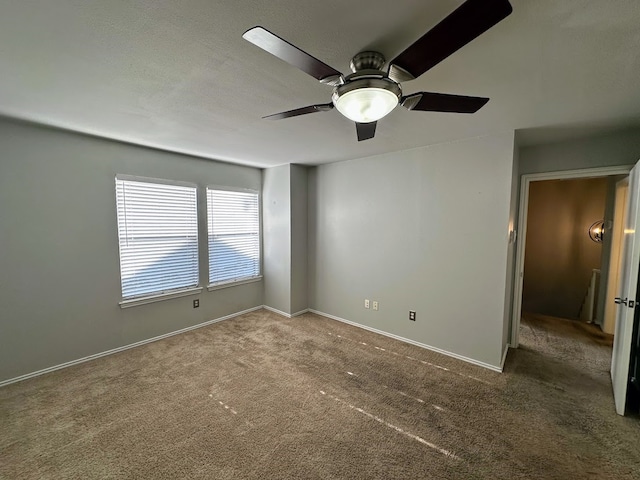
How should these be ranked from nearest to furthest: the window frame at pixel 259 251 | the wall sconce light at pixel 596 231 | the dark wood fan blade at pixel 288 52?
the dark wood fan blade at pixel 288 52
the window frame at pixel 259 251
the wall sconce light at pixel 596 231

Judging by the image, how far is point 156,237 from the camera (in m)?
3.34

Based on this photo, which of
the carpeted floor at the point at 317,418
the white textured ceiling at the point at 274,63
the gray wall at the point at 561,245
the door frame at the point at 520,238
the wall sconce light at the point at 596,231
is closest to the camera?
the white textured ceiling at the point at 274,63

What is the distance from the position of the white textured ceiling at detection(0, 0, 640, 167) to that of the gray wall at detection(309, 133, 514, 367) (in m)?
0.55

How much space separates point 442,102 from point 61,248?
3674 millimetres

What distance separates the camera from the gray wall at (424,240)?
271 centimetres

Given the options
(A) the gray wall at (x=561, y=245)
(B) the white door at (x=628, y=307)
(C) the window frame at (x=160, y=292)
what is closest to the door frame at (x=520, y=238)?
(B) the white door at (x=628, y=307)

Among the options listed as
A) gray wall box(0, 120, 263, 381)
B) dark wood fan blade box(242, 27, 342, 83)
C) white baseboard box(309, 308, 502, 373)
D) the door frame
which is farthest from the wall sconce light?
gray wall box(0, 120, 263, 381)

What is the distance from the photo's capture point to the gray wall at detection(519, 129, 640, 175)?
98.8 inches

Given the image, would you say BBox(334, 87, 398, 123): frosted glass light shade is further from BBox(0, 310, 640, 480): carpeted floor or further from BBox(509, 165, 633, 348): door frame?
BBox(509, 165, 633, 348): door frame

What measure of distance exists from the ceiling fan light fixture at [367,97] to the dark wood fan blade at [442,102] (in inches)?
4.6

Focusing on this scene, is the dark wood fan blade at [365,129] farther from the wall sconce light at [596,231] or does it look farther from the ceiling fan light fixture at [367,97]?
the wall sconce light at [596,231]

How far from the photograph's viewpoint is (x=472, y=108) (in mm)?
1512

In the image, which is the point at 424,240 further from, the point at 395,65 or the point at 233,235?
the point at 233,235

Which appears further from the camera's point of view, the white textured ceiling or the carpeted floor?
the carpeted floor
